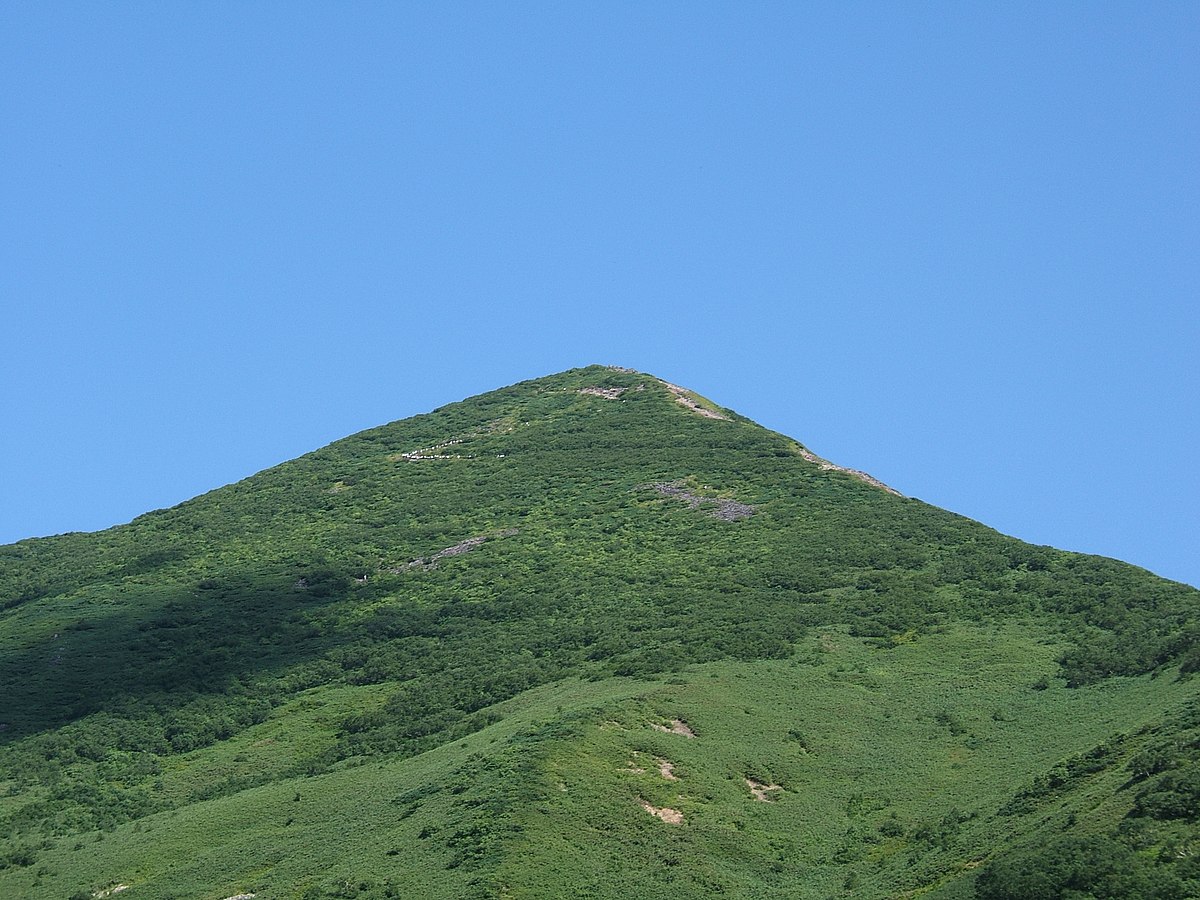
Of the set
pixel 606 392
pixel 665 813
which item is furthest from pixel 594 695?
pixel 606 392

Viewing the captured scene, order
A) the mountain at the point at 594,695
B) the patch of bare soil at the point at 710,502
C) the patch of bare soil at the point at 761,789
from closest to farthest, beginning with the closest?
the mountain at the point at 594,695 → the patch of bare soil at the point at 761,789 → the patch of bare soil at the point at 710,502

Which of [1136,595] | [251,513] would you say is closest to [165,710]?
[251,513]

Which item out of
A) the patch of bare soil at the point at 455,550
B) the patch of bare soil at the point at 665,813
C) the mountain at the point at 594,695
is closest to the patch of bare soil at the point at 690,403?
the mountain at the point at 594,695

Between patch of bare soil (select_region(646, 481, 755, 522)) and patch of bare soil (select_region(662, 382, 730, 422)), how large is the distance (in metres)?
18.3

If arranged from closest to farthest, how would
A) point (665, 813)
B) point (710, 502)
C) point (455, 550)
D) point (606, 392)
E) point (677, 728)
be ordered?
point (665, 813) → point (677, 728) → point (455, 550) → point (710, 502) → point (606, 392)

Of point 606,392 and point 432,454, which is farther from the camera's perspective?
point 606,392

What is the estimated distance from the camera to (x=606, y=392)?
127125 mm

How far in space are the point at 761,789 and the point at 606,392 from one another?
74352mm

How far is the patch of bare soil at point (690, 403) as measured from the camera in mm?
118000

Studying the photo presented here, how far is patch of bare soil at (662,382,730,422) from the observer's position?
118m

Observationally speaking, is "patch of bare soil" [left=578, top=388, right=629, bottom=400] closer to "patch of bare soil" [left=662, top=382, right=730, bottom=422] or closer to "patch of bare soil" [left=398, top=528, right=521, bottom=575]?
"patch of bare soil" [left=662, top=382, right=730, bottom=422]

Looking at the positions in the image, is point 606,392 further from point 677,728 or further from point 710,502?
point 677,728

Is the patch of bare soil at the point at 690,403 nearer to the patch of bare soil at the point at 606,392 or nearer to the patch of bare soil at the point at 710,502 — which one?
the patch of bare soil at the point at 606,392

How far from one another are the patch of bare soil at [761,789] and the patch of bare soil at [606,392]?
71.2m
